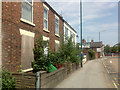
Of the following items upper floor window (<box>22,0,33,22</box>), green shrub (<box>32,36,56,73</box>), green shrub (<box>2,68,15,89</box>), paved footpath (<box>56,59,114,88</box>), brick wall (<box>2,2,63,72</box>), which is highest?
upper floor window (<box>22,0,33,22</box>)

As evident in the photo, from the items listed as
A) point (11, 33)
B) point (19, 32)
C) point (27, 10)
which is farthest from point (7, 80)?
point (27, 10)

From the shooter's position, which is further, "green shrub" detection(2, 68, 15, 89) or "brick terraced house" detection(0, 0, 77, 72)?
"brick terraced house" detection(0, 0, 77, 72)

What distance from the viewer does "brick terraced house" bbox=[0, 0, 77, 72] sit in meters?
6.12

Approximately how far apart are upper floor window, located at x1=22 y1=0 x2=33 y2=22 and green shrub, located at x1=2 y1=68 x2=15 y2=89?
3.66 metres

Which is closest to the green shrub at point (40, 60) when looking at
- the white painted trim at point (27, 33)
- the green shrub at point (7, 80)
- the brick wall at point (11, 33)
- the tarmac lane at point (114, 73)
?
the white painted trim at point (27, 33)

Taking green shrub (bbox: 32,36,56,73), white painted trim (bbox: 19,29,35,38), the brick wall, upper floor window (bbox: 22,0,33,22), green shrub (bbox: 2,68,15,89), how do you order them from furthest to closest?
green shrub (bbox: 32,36,56,73) < upper floor window (bbox: 22,0,33,22) < white painted trim (bbox: 19,29,35,38) < the brick wall < green shrub (bbox: 2,68,15,89)

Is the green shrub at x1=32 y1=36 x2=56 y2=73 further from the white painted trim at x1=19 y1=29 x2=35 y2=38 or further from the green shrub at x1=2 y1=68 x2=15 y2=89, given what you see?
the green shrub at x1=2 y1=68 x2=15 y2=89

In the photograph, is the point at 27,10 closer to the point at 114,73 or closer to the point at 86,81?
the point at 86,81

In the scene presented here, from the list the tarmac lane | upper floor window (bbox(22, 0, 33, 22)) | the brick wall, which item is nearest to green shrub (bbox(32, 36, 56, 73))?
the brick wall

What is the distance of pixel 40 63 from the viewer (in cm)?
853

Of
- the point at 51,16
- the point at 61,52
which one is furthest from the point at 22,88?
the point at 51,16

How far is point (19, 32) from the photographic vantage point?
7176 mm

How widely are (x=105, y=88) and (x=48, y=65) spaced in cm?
373

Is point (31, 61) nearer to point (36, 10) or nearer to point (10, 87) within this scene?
point (10, 87)
